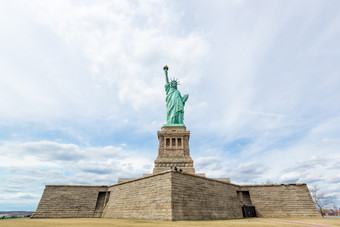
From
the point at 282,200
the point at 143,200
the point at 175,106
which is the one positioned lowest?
the point at 143,200

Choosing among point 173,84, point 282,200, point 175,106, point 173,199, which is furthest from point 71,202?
point 173,84

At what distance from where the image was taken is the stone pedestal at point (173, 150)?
29562 millimetres

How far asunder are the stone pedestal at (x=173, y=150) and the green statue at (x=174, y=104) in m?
2.83

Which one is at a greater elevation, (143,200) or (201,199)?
(201,199)

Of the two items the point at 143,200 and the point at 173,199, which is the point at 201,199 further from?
the point at 143,200

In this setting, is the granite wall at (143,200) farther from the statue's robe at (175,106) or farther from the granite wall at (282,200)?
the statue's robe at (175,106)

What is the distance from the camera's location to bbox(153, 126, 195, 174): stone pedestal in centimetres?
2956

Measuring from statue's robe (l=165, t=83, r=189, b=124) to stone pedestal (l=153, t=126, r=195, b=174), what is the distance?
3.10m

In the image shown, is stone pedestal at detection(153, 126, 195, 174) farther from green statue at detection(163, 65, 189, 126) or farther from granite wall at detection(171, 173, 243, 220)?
granite wall at detection(171, 173, 243, 220)

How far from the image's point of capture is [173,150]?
32469 millimetres

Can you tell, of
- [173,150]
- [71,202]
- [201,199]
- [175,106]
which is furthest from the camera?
[175,106]

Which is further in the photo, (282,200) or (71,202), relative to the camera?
(71,202)

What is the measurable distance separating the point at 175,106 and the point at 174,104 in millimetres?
568

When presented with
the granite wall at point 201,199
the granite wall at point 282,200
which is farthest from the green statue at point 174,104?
the granite wall at point 201,199
